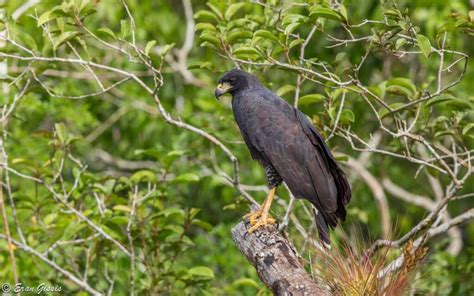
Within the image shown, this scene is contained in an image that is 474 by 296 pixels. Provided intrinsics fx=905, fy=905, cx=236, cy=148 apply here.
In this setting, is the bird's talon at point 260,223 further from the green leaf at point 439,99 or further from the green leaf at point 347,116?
the green leaf at point 439,99

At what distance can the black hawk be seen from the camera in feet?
16.7

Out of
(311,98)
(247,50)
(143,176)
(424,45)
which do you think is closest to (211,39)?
(247,50)

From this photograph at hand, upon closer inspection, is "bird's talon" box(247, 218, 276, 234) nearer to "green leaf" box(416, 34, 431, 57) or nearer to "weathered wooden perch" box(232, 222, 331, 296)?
"weathered wooden perch" box(232, 222, 331, 296)

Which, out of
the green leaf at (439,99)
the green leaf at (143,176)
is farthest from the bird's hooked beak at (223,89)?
the green leaf at (439,99)

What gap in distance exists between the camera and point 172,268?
581 cm

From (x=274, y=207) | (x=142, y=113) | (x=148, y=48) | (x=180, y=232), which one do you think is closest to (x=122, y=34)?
(x=148, y=48)

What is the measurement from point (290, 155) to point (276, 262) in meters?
1.07

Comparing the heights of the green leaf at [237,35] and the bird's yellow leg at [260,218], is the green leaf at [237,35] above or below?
above

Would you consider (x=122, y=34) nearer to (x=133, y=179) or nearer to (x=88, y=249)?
(x=133, y=179)

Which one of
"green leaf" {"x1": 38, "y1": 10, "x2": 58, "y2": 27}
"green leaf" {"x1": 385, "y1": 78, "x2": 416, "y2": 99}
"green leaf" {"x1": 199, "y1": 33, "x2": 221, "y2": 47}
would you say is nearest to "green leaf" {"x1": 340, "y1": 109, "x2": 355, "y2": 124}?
"green leaf" {"x1": 385, "y1": 78, "x2": 416, "y2": 99}

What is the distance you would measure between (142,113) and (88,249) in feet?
10.6

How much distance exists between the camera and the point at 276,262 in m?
4.33

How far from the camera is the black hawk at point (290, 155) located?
201 inches

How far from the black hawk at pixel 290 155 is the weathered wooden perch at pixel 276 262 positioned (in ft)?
0.41
